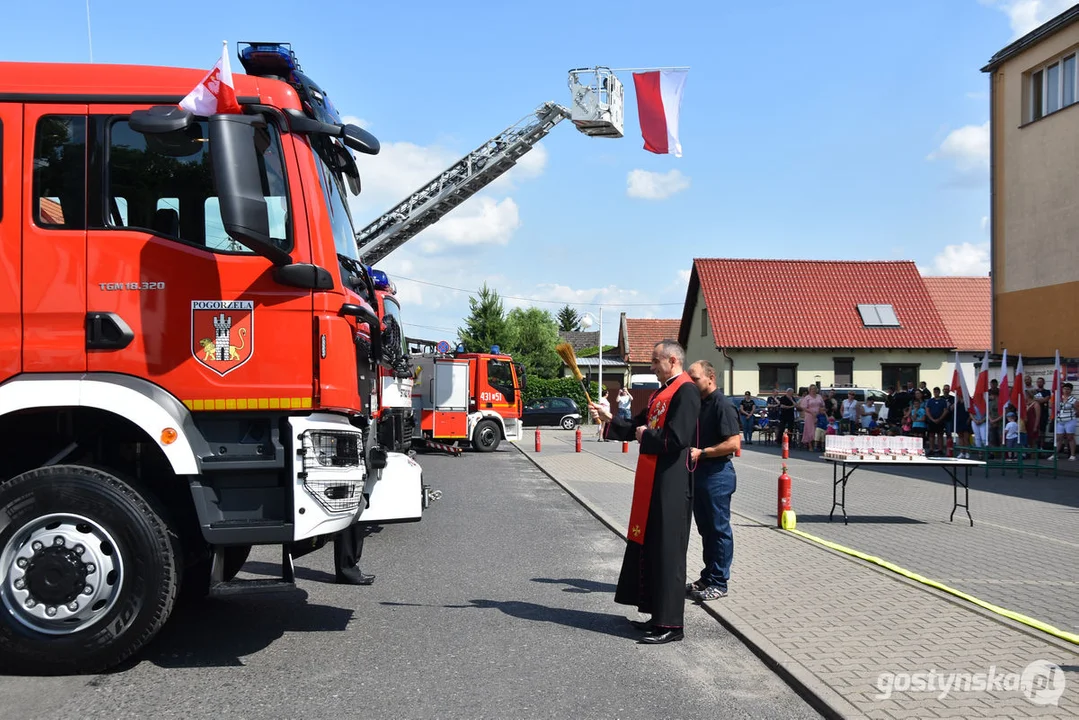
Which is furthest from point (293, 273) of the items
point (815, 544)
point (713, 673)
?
point (815, 544)

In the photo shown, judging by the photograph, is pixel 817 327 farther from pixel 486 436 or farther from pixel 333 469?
pixel 333 469

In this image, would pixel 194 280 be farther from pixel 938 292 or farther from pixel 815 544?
pixel 938 292

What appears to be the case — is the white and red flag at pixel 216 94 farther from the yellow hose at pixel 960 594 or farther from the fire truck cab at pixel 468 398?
the fire truck cab at pixel 468 398

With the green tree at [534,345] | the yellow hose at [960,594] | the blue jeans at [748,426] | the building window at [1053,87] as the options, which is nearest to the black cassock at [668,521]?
the yellow hose at [960,594]

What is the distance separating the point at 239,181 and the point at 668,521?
3.22m

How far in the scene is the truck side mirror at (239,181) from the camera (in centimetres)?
473

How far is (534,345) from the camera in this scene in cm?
6725

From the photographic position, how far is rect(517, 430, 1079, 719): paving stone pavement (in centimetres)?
486

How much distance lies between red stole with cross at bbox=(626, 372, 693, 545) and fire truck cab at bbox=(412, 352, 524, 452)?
50.0 ft

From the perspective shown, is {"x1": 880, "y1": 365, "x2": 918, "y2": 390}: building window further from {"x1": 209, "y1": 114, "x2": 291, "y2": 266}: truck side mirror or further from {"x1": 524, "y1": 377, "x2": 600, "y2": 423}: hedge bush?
{"x1": 209, "y1": 114, "x2": 291, "y2": 266}: truck side mirror

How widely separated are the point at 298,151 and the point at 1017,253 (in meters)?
23.1

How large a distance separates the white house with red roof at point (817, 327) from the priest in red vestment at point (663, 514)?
3586 cm

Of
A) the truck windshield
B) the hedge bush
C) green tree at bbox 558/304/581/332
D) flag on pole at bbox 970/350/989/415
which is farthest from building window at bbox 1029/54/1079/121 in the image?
green tree at bbox 558/304/581/332

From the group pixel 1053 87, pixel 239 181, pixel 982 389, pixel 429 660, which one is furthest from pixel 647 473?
pixel 1053 87
